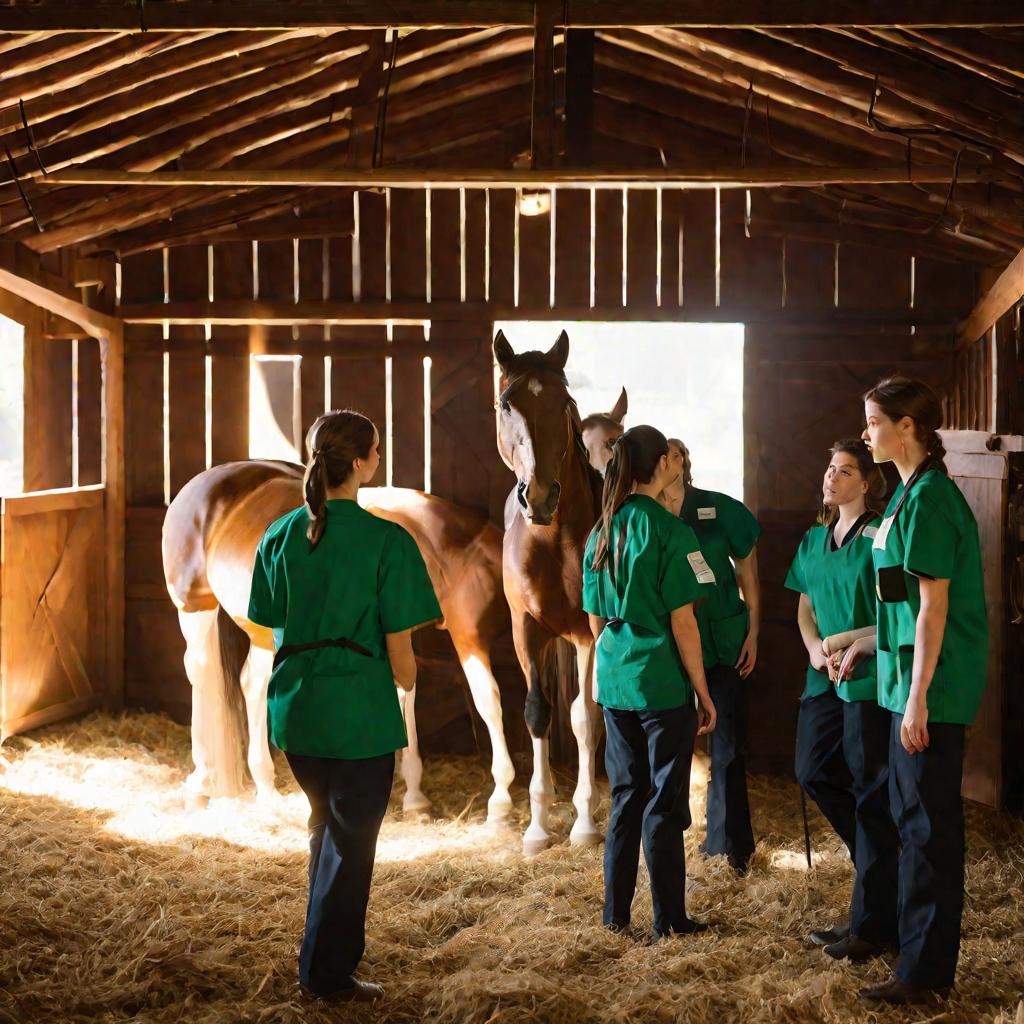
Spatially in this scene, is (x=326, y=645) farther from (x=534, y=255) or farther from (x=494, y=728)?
(x=534, y=255)

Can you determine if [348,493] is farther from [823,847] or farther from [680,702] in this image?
[823,847]

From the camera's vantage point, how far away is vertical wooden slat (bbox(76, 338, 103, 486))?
253 inches

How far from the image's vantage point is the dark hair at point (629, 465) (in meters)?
3.42

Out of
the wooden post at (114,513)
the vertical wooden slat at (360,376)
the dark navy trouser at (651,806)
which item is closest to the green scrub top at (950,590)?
the dark navy trouser at (651,806)

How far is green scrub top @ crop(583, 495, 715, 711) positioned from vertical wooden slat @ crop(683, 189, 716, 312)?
115 inches

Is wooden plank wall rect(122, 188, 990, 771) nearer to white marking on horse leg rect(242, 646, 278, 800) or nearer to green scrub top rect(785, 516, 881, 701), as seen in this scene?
white marking on horse leg rect(242, 646, 278, 800)

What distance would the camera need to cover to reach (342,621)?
2.84m

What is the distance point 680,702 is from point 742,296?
3.26 meters

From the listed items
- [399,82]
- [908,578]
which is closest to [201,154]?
[399,82]

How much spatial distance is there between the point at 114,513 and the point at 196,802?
1975mm

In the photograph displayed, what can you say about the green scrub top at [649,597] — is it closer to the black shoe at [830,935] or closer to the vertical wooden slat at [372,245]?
the black shoe at [830,935]

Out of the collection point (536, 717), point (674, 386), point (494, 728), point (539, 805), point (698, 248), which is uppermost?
point (698, 248)

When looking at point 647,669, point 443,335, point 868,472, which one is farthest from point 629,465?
point 443,335

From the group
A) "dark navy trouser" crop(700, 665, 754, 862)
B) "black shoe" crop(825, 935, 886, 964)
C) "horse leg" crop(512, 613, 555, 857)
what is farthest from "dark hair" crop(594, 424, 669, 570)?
"horse leg" crop(512, 613, 555, 857)
